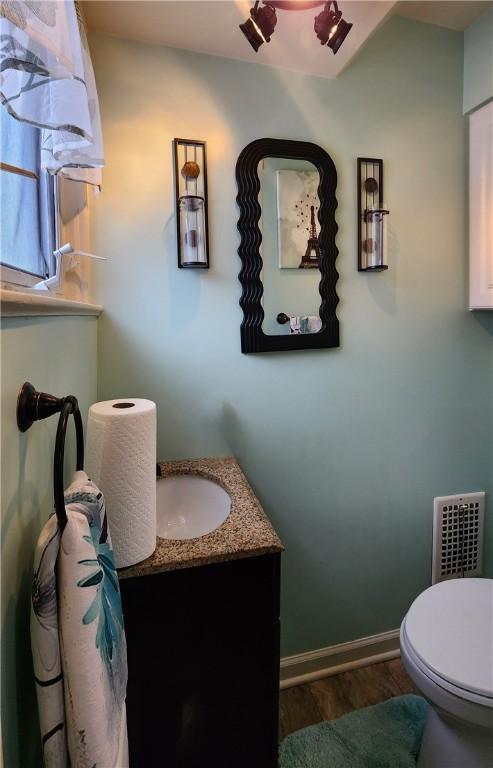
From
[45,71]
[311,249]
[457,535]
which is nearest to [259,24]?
[311,249]

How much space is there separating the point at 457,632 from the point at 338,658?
73cm

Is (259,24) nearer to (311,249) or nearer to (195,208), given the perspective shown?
(195,208)

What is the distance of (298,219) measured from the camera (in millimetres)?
1500

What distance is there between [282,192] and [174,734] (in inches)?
65.2

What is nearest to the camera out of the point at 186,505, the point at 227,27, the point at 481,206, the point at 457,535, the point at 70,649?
the point at 70,649

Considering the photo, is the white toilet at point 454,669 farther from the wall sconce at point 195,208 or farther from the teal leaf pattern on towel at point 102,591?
the wall sconce at point 195,208

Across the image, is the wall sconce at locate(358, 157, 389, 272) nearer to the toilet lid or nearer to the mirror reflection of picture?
the mirror reflection of picture

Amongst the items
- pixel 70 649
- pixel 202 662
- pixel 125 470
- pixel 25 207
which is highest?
pixel 25 207

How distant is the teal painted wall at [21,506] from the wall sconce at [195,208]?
742 mm

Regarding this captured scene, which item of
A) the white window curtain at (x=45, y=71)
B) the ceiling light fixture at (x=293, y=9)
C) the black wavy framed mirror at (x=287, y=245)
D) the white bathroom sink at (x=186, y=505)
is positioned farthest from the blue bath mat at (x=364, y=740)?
the ceiling light fixture at (x=293, y=9)

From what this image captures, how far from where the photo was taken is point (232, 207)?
1.44 meters

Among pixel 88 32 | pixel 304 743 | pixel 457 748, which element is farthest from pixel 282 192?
pixel 304 743

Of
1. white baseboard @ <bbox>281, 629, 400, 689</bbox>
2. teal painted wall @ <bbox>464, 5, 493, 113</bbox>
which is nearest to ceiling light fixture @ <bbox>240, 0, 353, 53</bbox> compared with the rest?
teal painted wall @ <bbox>464, 5, 493, 113</bbox>

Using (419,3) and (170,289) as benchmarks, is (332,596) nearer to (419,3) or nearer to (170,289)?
(170,289)
